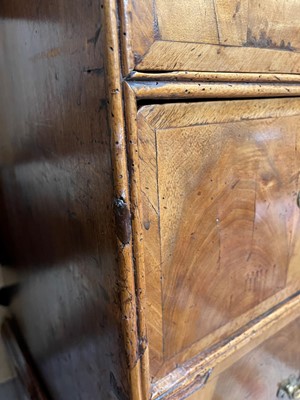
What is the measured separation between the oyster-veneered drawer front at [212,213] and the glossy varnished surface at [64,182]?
0.04 metres

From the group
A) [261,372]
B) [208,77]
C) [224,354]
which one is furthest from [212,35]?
[261,372]

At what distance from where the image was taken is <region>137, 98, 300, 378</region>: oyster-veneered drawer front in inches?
13.5

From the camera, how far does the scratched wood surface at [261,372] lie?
1.60 ft

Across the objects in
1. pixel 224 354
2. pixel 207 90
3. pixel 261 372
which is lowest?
pixel 261 372

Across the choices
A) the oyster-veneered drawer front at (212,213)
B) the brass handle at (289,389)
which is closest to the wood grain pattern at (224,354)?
the oyster-veneered drawer front at (212,213)

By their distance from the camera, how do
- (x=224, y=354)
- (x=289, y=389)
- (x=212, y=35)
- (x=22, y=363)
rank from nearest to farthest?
(x=212, y=35), (x=224, y=354), (x=289, y=389), (x=22, y=363)

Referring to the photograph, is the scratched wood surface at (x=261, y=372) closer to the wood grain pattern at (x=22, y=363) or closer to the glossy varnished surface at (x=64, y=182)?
the glossy varnished surface at (x=64, y=182)

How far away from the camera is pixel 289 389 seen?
1.96 feet

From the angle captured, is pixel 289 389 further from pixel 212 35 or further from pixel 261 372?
pixel 212 35

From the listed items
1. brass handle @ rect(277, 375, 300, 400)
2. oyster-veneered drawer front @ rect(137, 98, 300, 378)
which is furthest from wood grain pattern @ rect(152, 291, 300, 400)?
brass handle @ rect(277, 375, 300, 400)

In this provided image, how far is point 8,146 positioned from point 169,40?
402 mm

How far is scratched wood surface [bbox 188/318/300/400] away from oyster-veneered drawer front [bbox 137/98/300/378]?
0.08m

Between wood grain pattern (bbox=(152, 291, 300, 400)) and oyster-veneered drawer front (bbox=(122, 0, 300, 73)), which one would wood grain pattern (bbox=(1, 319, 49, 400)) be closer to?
wood grain pattern (bbox=(152, 291, 300, 400))

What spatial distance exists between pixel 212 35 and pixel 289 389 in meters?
0.58
